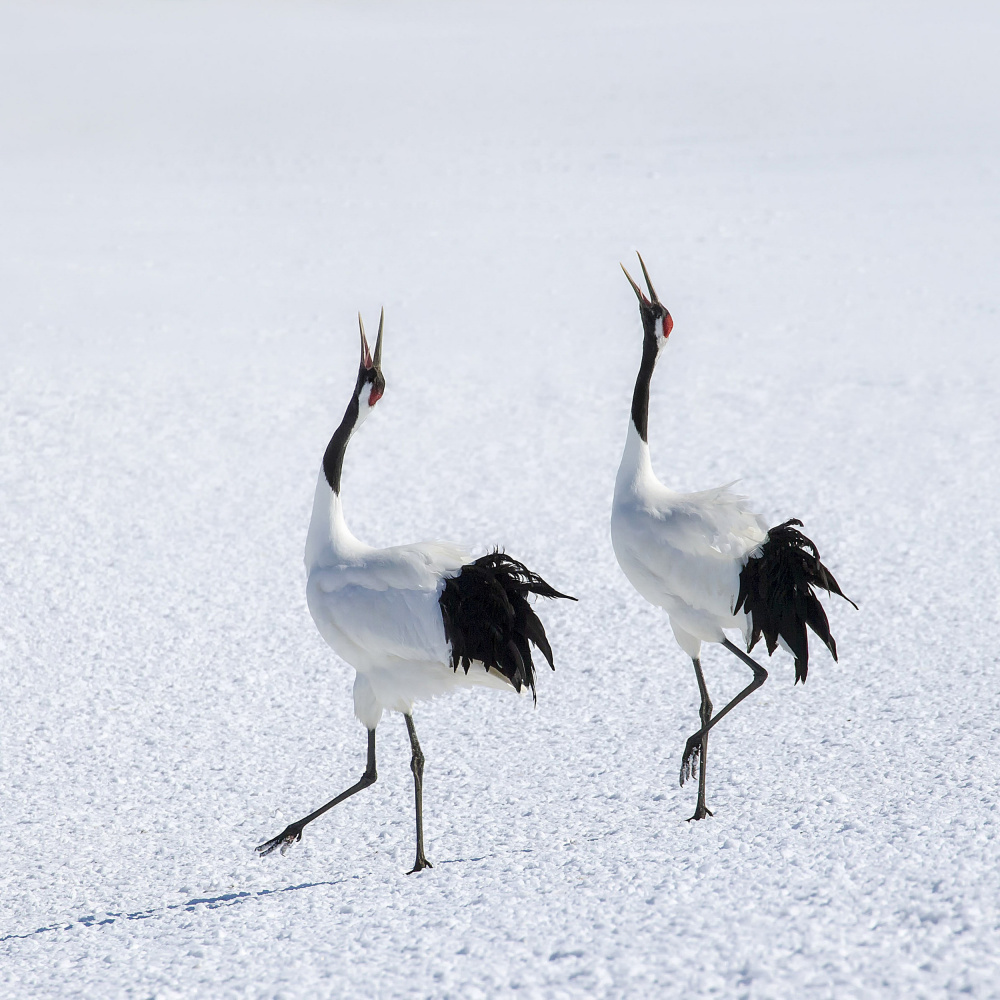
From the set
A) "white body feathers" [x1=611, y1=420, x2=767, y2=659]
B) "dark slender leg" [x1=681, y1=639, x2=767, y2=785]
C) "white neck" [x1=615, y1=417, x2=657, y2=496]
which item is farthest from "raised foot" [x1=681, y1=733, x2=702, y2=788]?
"white neck" [x1=615, y1=417, x2=657, y2=496]

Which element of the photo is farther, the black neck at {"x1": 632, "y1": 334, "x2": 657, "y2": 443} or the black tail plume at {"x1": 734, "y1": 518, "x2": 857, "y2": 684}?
the black neck at {"x1": 632, "y1": 334, "x2": 657, "y2": 443}

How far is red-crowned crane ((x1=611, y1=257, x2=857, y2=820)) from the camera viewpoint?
4.05 metres

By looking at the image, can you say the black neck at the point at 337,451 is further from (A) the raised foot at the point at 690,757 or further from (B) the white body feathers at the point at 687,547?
(A) the raised foot at the point at 690,757

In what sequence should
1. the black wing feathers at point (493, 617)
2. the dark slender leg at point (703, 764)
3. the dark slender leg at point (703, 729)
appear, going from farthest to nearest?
1. the dark slender leg at point (703, 729)
2. the dark slender leg at point (703, 764)
3. the black wing feathers at point (493, 617)

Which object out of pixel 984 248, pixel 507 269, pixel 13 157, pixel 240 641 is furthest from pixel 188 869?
pixel 13 157

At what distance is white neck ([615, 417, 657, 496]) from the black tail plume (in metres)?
0.50

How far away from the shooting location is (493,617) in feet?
12.2

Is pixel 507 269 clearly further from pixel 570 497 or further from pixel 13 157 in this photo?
pixel 13 157

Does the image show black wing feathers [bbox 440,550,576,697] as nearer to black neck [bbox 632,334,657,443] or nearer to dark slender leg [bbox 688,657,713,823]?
dark slender leg [bbox 688,657,713,823]

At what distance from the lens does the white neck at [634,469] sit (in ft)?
14.4

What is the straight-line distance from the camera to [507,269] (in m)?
13.1

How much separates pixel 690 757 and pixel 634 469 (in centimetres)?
100

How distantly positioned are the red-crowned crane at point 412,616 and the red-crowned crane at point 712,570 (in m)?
0.56

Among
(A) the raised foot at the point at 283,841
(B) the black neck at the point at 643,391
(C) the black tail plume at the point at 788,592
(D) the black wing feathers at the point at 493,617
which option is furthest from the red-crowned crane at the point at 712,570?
(A) the raised foot at the point at 283,841
